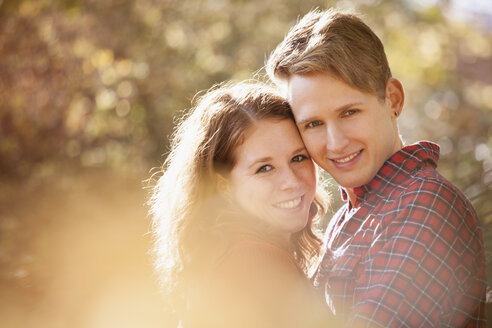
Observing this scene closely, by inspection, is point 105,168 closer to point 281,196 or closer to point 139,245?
point 139,245

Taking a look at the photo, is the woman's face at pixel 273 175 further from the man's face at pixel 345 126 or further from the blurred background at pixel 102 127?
the blurred background at pixel 102 127

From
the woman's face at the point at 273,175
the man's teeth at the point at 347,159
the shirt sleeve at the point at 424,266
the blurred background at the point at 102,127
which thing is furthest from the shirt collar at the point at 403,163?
the blurred background at the point at 102,127

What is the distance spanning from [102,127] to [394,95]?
22.4 ft

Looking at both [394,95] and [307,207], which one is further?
[307,207]

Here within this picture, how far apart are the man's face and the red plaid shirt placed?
0.16 m

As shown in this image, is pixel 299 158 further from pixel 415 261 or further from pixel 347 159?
pixel 415 261

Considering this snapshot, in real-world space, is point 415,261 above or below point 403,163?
below

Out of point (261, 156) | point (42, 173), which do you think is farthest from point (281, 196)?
point (42, 173)

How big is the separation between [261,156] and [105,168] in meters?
6.44

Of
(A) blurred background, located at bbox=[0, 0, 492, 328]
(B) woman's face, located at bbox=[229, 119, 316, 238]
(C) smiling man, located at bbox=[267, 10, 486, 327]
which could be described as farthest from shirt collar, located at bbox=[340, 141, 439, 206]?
(A) blurred background, located at bbox=[0, 0, 492, 328]

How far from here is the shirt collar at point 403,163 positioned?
85.4 inches

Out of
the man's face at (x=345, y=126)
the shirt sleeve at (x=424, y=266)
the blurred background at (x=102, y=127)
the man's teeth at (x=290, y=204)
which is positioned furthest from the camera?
the blurred background at (x=102, y=127)

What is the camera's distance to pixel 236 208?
8.24 ft

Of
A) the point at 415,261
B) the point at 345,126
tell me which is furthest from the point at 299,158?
the point at 415,261
